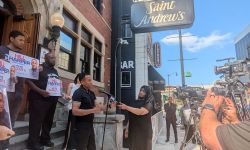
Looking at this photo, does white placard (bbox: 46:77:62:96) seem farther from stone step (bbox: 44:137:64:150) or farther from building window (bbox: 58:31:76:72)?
building window (bbox: 58:31:76:72)

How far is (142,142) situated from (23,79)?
228cm

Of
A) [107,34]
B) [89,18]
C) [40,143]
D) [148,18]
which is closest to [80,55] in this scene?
[89,18]

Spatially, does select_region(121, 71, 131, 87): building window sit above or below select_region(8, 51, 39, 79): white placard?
above

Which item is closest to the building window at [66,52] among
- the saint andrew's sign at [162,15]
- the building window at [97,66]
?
the building window at [97,66]

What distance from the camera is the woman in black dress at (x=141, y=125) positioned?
3932 mm

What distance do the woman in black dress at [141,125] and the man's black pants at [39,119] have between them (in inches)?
61.5

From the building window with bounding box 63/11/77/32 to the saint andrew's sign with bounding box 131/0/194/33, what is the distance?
2396 millimetres

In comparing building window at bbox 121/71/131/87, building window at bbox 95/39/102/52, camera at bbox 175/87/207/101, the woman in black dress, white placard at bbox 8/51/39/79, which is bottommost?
the woman in black dress

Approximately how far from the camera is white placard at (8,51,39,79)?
3.76 meters

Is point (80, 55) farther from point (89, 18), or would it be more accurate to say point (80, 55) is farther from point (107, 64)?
point (107, 64)

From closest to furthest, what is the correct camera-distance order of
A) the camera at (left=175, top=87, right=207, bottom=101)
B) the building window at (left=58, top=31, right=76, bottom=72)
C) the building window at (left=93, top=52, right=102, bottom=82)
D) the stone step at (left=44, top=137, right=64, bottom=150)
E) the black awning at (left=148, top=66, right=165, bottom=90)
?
the camera at (left=175, top=87, right=207, bottom=101) < the stone step at (left=44, top=137, right=64, bottom=150) < the building window at (left=58, top=31, right=76, bottom=72) < the building window at (left=93, top=52, right=102, bottom=82) < the black awning at (left=148, top=66, right=165, bottom=90)

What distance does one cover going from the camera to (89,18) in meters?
10.3

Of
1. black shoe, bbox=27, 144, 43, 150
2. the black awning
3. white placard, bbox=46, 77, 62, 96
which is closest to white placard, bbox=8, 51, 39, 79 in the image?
white placard, bbox=46, 77, 62, 96

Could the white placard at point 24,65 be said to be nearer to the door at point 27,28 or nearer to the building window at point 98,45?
the door at point 27,28
